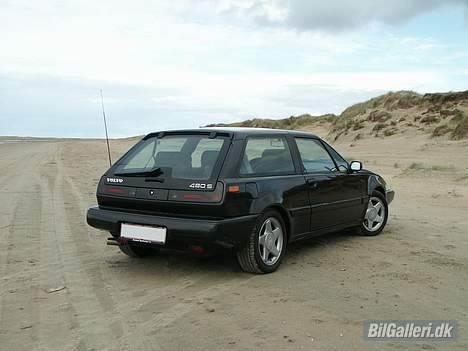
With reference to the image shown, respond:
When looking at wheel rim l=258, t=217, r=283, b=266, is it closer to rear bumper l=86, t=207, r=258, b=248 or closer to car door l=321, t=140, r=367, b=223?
rear bumper l=86, t=207, r=258, b=248

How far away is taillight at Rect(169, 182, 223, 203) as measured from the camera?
5.12 metres

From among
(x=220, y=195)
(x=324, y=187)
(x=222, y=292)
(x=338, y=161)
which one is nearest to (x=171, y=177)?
(x=220, y=195)

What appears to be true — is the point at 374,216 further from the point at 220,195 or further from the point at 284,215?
the point at 220,195

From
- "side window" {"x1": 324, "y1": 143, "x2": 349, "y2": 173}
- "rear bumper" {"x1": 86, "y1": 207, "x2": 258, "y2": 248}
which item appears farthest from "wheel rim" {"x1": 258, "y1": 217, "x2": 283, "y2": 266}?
"side window" {"x1": 324, "y1": 143, "x2": 349, "y2": 173}

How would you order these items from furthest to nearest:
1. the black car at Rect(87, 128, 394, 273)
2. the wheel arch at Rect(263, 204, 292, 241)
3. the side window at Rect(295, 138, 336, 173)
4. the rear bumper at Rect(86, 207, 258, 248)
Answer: the side window at Rect(295, 138, 336, 173), the wheel arch at Rect(263, 204, 292, 241), the black car at Rect(87, 128, 394, 273), the rear bumper at Rect(86, 207, 258, 248)

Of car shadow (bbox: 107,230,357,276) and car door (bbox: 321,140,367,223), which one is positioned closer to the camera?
car shadow (bbox: 107,230,357,276)

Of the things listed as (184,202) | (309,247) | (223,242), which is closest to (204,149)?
(184,202)

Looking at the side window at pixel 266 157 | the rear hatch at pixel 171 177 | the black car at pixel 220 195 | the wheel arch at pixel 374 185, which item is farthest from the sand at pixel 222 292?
the side window at pixel 266 157

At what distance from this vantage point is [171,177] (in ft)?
17.7

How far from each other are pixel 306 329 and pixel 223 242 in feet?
4.20

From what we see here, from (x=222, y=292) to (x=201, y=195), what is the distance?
0.88 meters

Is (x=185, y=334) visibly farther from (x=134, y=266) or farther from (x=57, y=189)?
(x=57, y=189)

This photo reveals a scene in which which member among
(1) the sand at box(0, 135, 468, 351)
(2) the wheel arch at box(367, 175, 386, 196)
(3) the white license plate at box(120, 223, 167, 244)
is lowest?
(1) the sand at box(0, 135, 468, 351)

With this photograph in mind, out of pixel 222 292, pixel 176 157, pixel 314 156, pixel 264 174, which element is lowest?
pixel 222 292
